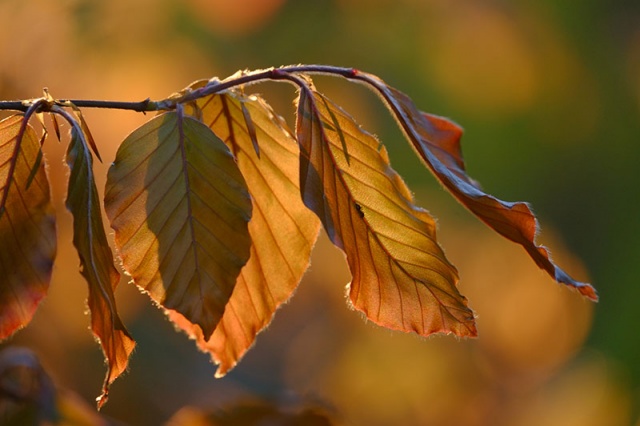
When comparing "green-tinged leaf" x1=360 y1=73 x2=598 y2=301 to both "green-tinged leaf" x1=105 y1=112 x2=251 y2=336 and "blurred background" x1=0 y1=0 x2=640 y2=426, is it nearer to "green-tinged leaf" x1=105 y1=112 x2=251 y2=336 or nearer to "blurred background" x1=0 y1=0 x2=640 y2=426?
"green-tinged leaf" x1=105 y1=112 x2=251 y2=336

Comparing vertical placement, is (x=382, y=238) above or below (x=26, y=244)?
below

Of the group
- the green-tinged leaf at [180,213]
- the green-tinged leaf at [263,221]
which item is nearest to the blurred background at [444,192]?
the green-tinged leaf at [263,221]

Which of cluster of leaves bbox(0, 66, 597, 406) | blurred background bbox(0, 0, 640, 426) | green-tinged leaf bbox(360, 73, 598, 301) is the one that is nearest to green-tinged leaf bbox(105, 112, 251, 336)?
cluster of leaves bbox(0, 66, 597, 406)

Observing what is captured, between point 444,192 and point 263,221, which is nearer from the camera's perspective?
point 263,221

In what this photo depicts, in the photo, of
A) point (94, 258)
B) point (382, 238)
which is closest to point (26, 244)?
point (94, 258)

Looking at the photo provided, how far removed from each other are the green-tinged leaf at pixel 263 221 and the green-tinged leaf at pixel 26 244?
0.12 m

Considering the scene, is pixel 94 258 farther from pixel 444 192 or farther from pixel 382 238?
pixel 444 192

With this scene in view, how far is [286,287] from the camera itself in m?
0.60

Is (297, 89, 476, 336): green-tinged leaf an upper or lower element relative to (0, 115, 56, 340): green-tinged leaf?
lower

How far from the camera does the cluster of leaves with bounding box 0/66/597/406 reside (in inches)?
19.1

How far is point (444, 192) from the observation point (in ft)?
15.0

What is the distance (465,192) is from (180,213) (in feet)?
0.59

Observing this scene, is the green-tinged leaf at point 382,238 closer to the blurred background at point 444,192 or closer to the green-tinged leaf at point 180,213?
the green-tinged leaf at point 180,213

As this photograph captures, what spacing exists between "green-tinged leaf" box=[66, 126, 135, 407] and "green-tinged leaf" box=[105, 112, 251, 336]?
0.01 metres
